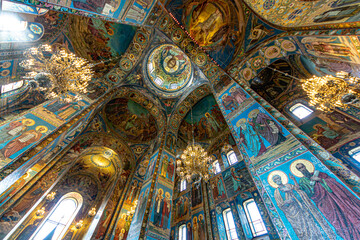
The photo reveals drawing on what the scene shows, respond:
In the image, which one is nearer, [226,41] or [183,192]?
[226,41]

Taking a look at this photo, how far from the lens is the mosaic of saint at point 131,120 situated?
11.5m

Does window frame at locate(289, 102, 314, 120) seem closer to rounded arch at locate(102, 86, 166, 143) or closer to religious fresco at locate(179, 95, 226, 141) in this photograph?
religious fresco at locate(179, 95, 226, 141)

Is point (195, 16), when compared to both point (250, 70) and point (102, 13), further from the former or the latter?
point (102, 13)

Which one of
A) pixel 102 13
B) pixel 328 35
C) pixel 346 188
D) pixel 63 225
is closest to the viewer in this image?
pixel 346 188

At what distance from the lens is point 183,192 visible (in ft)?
31.5

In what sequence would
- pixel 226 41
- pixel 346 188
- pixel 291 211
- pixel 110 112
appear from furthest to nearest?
pixel 110 112 → pixel 226 41 → pixel 291 211 → pixel 346 188

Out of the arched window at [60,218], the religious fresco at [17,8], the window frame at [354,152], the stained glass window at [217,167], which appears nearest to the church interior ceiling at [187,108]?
the window frame at [354,152]

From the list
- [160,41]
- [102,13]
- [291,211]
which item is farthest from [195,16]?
[291,211]

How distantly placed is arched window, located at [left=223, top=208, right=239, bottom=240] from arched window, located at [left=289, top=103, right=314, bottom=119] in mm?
5864

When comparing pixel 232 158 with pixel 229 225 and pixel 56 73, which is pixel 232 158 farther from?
pixel 56 73

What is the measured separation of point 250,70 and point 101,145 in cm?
1095

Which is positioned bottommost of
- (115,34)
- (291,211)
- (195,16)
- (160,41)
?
(291,211)

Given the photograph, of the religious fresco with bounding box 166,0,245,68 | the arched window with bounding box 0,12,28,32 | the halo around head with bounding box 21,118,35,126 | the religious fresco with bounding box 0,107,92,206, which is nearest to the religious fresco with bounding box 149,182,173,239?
the religious fresco with bounding box 0,107,92,206

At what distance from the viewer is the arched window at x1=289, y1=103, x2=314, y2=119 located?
23.5 ft
